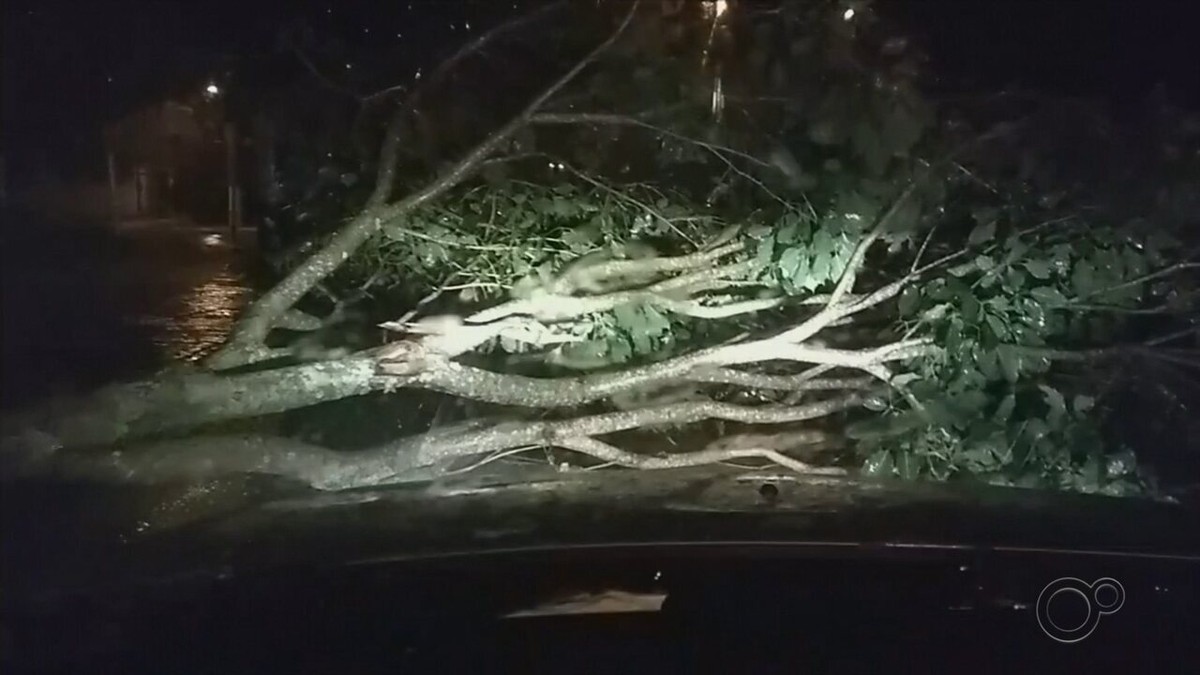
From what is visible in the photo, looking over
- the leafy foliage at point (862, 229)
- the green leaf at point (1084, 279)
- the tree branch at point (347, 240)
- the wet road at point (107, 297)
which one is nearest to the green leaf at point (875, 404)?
the leafy foliage at point (862, 229)

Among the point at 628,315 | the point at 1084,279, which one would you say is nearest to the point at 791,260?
the point at 628,315

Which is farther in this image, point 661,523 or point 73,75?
point 661,523

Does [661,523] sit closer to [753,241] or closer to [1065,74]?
[753,241]

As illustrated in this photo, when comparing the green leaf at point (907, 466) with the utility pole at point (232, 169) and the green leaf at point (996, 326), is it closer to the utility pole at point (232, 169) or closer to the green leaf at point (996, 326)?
the green leaf at point (996, 326)

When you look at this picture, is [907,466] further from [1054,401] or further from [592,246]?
[592,246]

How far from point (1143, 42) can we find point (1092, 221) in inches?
6.5

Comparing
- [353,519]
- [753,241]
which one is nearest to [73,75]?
[353,519]

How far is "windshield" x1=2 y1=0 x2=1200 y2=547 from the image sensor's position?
0.91m

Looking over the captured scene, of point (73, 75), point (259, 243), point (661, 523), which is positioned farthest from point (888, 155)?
point (73, 75)

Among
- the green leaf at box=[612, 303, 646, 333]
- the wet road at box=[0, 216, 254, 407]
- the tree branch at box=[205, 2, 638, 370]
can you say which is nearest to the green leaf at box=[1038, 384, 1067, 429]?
the green leaf at box=[612, 303, 646, 333]

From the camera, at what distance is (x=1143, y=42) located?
3.28ft

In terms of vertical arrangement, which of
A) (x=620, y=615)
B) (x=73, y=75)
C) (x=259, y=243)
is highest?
(x=73, y=75)

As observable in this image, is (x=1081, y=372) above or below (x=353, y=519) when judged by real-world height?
above
